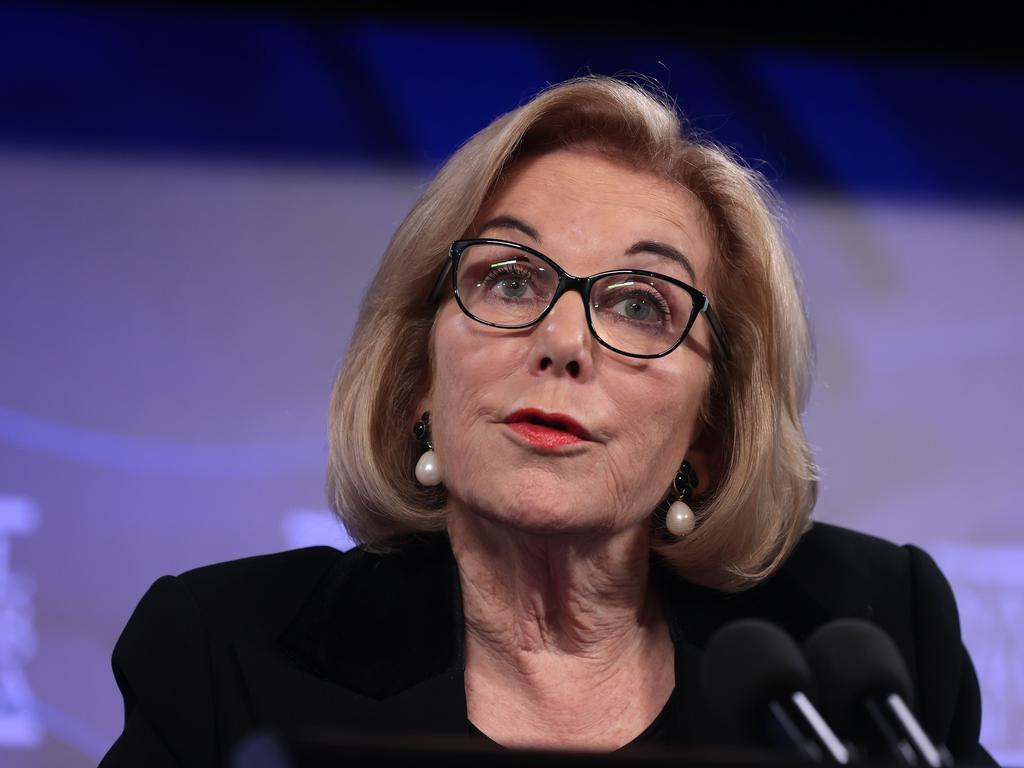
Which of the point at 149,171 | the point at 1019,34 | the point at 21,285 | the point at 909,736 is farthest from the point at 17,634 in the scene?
the point at 1019,34

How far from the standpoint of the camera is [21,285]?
2.74m

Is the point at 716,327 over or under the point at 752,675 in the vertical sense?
over

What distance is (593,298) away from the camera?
176 centimetres

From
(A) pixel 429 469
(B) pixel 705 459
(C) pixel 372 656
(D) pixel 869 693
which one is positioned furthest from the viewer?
(B) pixel 705 459

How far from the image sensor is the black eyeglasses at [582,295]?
1754 mm

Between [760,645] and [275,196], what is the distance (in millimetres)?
2148

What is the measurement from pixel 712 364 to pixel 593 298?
1.03ft

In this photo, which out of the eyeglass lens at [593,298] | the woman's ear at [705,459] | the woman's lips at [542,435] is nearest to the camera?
the woman's lips at [542,435]

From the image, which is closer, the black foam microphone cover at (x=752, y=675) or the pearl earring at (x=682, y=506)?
the black foam microphone cover at (x=752, y=675)

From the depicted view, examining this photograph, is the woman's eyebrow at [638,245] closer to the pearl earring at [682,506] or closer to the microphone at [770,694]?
the pearl earring at [682,506]

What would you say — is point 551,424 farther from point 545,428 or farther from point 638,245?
point 638,245

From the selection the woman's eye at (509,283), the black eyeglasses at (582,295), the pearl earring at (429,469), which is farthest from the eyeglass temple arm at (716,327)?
the pearl earring at (429,469)

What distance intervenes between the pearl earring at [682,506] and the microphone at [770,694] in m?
0.91

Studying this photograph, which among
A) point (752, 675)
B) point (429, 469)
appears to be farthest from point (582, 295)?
point (752, 675)
